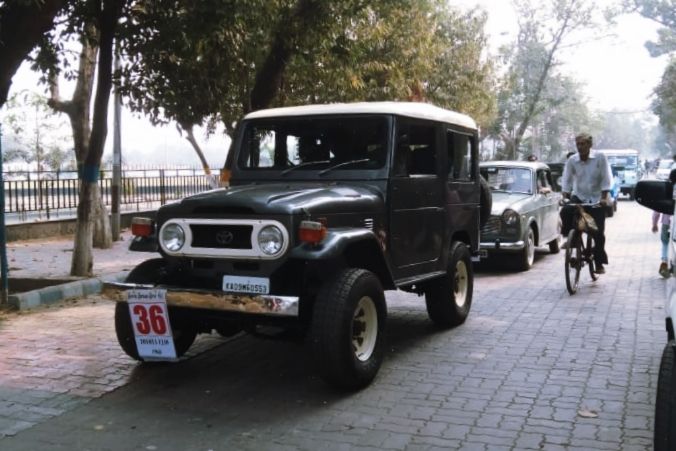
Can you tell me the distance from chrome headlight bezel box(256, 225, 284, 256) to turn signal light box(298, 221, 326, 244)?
0.46ft

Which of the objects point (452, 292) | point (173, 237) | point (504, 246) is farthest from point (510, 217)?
point (173, 237)

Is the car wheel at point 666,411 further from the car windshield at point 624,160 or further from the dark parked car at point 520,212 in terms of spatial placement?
the car windshield at point 624,160

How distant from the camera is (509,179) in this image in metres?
11.9

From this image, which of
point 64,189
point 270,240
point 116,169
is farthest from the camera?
point 64,189

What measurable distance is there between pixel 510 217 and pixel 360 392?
636 centimetres

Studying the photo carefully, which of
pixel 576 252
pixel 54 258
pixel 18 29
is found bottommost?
pixel 54 258

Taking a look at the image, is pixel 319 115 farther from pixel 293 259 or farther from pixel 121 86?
pixel 121 86

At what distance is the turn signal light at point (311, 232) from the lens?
448 centimetres

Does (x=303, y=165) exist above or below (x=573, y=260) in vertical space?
above

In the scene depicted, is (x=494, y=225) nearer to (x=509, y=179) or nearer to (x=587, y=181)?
(x=509, y=179)

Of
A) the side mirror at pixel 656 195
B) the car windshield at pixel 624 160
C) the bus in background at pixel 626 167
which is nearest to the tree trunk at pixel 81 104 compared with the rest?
the side mirror at pixel 656 195

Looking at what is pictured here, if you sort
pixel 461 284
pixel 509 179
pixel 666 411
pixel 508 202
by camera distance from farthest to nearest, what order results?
pixel 509 179, pixel 508 202, pixel 461 284, pixel 666 411

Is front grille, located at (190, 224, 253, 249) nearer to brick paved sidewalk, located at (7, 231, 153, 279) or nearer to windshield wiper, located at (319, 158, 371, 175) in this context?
windshield wiper, located at (319, 158, 371, 175)

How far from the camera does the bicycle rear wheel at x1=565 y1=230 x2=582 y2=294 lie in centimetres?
857
